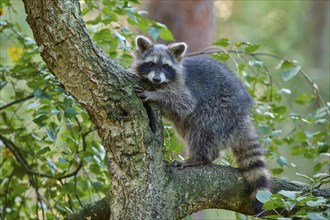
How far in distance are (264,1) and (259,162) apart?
901 cm

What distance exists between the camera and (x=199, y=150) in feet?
14.5

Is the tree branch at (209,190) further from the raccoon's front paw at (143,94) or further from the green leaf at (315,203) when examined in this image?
the green leaf at (315,203)

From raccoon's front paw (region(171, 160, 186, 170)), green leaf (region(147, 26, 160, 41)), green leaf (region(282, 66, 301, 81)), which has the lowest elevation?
raccoon's front paw (region(171, 160, 186, 170))

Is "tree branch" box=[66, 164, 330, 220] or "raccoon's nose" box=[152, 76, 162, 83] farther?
"raccoon's nose" box=[152, 76, 162, 83]

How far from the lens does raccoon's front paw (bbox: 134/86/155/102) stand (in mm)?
3672

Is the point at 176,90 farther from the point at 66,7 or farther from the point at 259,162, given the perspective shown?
the point at 66,7

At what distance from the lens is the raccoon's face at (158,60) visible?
4609mm

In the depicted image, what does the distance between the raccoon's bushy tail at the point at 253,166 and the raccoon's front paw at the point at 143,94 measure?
805mm

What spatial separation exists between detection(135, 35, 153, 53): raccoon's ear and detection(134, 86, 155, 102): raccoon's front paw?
3.58ft

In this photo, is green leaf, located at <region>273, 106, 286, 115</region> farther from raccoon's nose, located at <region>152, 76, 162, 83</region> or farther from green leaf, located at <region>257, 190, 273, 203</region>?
green leaf, located at <region>257, 190, 273, 203</region>

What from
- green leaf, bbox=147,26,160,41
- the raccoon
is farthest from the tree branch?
green leaf, bbox=147,26,160,41

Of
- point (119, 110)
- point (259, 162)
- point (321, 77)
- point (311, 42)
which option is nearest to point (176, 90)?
point (259, 162)

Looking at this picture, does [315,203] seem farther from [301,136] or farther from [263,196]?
[301,136]

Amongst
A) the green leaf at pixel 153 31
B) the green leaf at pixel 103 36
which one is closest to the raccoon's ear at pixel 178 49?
the green leaf at pixel 153 31
